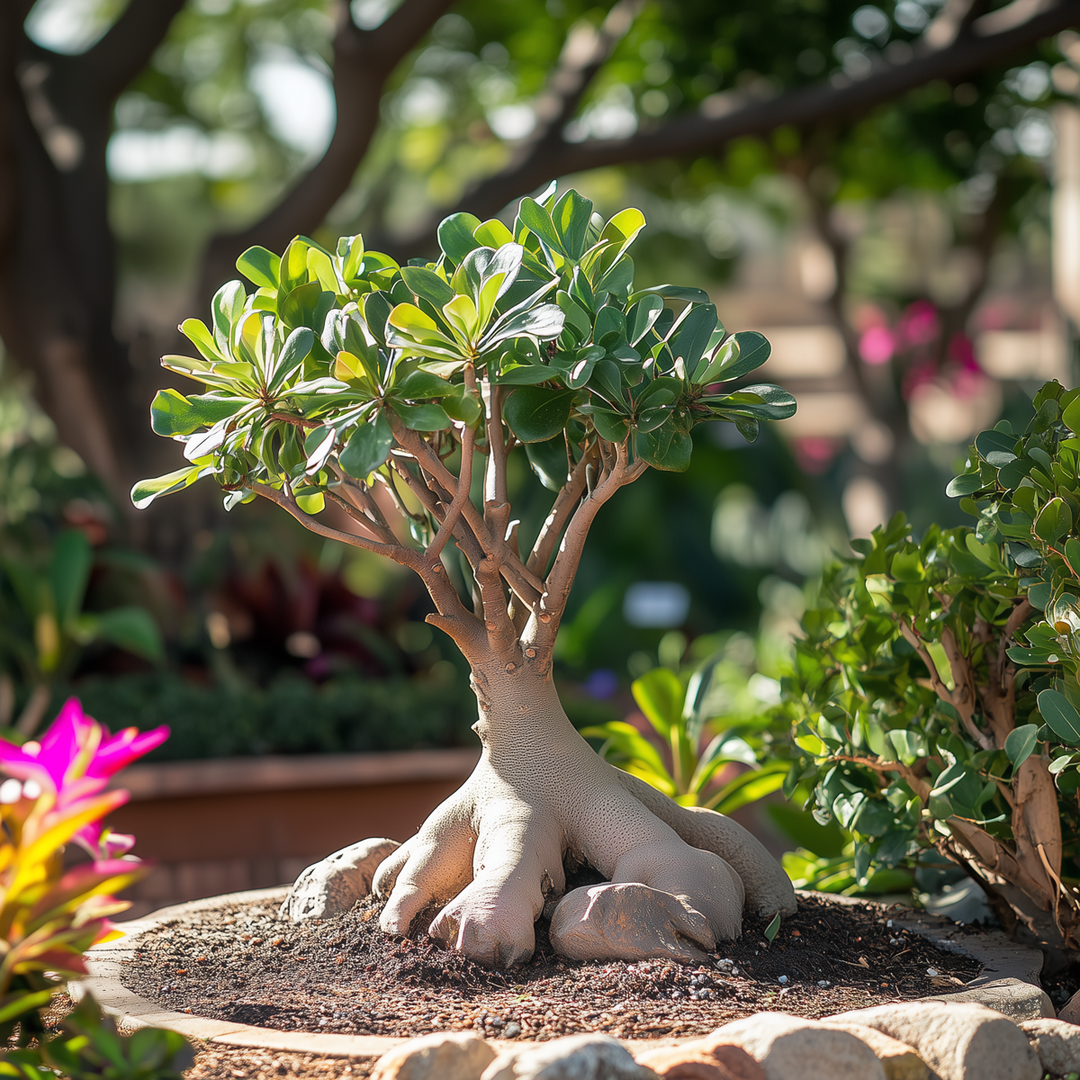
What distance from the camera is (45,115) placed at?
3318 millimetres

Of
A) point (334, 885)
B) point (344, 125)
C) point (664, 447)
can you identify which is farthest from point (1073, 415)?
point (344, 125)

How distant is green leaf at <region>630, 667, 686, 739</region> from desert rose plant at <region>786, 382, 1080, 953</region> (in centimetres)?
32

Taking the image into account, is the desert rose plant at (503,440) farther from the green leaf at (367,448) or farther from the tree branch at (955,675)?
the tree branch at (955,675)

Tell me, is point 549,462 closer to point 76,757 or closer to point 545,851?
point 545,851

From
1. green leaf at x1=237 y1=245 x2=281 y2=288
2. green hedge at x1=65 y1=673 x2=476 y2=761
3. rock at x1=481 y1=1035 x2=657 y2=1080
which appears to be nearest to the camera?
rock at x1=481 y1=1035 x2=657 y2=1080

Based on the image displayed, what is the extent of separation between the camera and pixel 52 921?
73 cm

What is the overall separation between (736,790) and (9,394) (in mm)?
3274

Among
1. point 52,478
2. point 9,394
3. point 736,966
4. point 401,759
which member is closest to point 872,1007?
point 736,966

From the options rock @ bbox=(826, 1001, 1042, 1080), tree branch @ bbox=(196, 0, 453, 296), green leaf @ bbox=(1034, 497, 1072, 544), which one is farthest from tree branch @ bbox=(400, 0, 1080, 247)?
rock @ bbox=(826, 1001, 1042, 1080)

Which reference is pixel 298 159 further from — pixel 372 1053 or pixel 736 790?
pixel 372 1053

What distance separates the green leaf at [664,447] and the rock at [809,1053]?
1.48ft

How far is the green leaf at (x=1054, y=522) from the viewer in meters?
0.93

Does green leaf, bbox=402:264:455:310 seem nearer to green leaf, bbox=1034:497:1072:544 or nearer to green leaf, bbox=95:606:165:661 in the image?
green leaf, bbox=1034:497:1072:544

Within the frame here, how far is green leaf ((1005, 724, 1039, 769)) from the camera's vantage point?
962 mm
